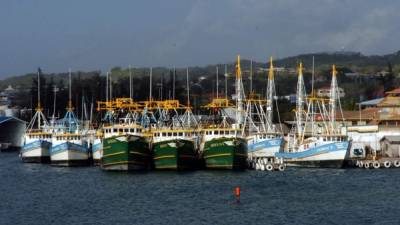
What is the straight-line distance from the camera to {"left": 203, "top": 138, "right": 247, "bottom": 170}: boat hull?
81.9 metres

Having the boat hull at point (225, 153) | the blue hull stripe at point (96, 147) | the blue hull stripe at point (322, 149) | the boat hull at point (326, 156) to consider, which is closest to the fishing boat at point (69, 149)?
the blue hull stripe at point (96, 147)

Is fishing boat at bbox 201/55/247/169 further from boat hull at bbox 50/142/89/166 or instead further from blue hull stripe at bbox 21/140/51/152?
blue hull stripe at bbox 21/140/51/152

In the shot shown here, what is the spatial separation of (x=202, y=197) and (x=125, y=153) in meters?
19.0

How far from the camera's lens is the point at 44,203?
62594 millimetres

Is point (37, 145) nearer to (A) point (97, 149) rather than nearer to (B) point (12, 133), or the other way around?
(A) point (97, 149)

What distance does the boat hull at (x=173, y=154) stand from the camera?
268 feet

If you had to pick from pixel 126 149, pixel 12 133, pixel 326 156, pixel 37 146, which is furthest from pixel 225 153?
pixel 12 133

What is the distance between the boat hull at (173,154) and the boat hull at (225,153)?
1769mm

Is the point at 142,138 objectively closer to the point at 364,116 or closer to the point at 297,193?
the point at 297,193

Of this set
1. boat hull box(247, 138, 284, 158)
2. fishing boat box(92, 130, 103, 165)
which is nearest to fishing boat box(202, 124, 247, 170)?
boat hull box(247, 138, 284, 158)

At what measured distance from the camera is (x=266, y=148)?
93000 millimetres

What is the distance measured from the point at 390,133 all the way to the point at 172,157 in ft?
111

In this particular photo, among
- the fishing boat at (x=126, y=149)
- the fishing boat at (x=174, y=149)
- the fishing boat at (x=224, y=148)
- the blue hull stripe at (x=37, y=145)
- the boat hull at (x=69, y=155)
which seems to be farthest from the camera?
the blue hull stripe at (x=37, y=145)

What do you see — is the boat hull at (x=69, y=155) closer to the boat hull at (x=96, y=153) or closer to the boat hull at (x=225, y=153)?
the boat hull at (x=96, y=153)
